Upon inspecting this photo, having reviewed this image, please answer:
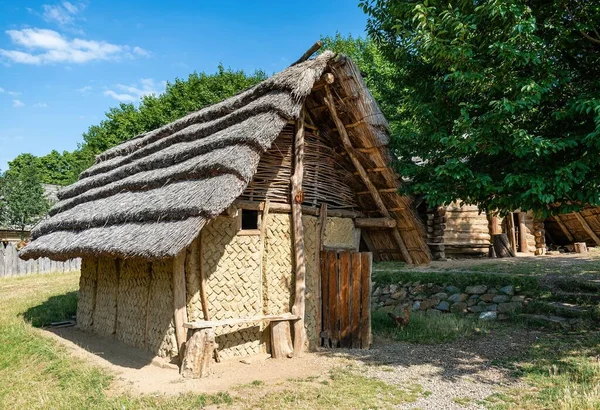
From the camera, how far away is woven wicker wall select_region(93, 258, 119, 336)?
888 cm

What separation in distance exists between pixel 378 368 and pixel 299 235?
8.94 ft

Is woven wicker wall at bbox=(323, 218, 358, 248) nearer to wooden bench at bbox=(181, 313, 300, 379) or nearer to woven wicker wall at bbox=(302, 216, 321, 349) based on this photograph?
woven wicker wall at bbox=(302, 216, 321, 349)

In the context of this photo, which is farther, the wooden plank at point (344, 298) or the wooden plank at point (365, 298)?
the wooden plank at point (344, 298)

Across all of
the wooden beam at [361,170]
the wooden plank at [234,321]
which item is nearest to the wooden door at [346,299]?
the wooden plank at [234,321]

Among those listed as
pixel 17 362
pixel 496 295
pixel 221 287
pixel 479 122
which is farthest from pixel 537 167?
pixel 17 362

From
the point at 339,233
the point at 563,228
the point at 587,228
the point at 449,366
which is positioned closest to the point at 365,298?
the point at 339,233

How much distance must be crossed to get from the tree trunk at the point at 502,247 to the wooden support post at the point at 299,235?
9.69 metres

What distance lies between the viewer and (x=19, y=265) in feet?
63.0

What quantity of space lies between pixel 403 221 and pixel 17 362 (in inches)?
325

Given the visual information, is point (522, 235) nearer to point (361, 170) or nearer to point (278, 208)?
point (361, 170)

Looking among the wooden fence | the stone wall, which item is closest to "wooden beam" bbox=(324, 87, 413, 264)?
the stone wall

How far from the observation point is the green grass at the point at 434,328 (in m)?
8.37

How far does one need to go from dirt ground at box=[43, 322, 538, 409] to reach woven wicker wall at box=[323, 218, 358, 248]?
2204 millimetres

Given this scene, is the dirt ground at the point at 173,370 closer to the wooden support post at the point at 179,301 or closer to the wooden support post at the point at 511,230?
the wooden support post at the point at 179,301
